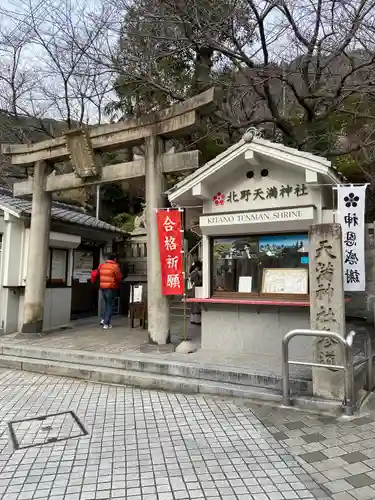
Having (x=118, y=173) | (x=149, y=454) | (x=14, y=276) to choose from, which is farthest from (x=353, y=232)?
(x=14, y=276)

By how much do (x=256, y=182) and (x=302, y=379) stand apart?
4.12 m

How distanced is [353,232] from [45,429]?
Result: 20.5 ft

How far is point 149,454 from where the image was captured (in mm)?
4113

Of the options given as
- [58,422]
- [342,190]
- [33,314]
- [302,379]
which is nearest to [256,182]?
[342,190]

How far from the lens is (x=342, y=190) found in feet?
23.6

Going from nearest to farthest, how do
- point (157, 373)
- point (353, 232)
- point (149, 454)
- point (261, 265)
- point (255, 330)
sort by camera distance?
point (149, 454), point (157, 373), point (353, 232), point (255, 330), point (261, 265)

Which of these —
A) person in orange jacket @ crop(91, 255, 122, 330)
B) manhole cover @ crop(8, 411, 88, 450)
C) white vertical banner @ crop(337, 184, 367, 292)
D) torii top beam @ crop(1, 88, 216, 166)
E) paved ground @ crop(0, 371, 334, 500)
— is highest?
torii top beam @ crop(1, 88, 216, 166)

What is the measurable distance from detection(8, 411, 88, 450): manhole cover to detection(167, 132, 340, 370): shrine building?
145 inches

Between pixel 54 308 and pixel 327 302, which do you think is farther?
pixel 54 308

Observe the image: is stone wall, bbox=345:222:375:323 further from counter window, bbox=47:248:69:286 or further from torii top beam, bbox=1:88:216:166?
counter window, bbox=47:248:69:286

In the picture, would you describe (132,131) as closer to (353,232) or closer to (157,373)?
(353,232)

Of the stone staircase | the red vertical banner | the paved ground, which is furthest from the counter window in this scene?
the paved ground

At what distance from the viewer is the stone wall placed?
449 inches

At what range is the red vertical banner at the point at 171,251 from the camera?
801 cm
